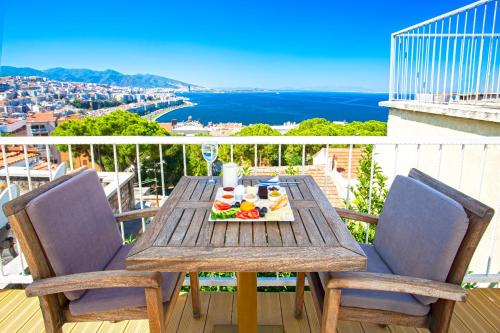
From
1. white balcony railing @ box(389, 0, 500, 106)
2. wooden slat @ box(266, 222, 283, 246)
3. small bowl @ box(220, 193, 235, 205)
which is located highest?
white balcony railing @ box(389, 0, 500, 106)

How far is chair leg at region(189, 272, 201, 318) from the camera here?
2.04 metres

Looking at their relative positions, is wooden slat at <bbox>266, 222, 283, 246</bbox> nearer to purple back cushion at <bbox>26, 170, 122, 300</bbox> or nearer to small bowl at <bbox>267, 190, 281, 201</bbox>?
small bowl at <bbox>267, 190, 281, 201</bbox>

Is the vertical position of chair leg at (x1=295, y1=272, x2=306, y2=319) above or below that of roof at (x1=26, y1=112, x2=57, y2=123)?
below

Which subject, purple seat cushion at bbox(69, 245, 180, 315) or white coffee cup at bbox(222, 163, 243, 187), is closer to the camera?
purple seat cushion at bbox(69, 245, 180, 315)

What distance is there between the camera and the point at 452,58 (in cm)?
557

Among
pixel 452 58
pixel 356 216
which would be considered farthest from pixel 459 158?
pixel 356 216

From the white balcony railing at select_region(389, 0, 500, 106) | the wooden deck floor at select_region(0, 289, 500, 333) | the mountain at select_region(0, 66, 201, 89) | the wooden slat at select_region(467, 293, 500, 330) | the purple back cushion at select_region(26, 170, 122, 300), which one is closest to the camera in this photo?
the purple back cushion at select_region(26, 170, 122, 300)

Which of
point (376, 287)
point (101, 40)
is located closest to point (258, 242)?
point (376, 287)

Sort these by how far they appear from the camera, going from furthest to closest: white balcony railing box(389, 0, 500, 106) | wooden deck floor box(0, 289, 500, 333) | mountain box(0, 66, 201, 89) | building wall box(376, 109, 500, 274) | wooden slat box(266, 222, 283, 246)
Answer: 1. mountain box(0, 66, 201, 89)
2. white balcony railing box(389, 0, 500, 106)
3. building wall box(376, 109, 500, 274)
4. wooden deck floor box(0, 289, 500, 333)
5. wooden slat box(266, 222, 283, 246)

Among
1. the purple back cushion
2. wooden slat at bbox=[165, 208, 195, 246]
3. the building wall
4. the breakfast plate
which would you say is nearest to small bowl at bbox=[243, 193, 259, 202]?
the breakfast plate

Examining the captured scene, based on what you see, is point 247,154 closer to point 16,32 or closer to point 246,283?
point 246,283

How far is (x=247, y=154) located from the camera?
20531 mm

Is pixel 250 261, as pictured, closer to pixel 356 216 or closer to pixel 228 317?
pixel 356 216

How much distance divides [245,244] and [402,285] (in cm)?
60
